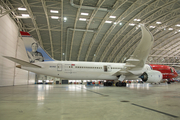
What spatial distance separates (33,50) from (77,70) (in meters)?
5.58

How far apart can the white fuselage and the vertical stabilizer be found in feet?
2.31

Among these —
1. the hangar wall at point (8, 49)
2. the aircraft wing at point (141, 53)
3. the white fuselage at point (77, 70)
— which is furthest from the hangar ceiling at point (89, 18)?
the aircraft wing at point (141, 53)

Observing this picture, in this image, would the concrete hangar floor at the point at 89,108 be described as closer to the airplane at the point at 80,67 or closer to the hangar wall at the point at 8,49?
the airplane at the point at 80,67

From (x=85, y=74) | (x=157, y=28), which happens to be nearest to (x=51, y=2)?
(x=85, y=74)

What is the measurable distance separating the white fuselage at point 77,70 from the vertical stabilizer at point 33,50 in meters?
0.71

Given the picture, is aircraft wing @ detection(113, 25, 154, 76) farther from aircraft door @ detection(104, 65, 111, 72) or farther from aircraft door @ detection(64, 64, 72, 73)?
aircraft door @ detection(64, 64, 72, 73)

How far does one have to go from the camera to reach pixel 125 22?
2753 centimetres

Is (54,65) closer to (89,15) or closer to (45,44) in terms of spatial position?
(89,15)

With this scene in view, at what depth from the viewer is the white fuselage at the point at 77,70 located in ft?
48.7

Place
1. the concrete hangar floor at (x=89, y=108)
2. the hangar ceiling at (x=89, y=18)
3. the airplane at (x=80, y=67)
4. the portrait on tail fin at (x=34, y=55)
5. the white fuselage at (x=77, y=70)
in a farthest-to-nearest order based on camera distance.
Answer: the hangar ceiling at (x=89, y=18) → the white fuselage at (x=77, y=70) → the portrait on tail fin at (x=34, y=55) → the airplane at (x=80, y=67) → the concrete hangar floor at (x=89, y=108)

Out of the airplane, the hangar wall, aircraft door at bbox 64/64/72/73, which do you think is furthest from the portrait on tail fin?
the hangar wall

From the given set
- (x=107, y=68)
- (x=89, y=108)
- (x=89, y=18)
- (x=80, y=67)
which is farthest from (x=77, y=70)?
(x=89, y=18)

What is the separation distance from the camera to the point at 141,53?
1166 centimetres

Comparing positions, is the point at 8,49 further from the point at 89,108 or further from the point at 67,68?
the point at 89,108
